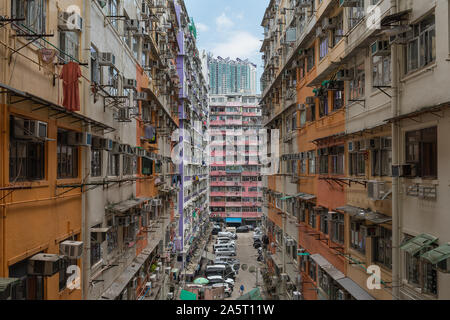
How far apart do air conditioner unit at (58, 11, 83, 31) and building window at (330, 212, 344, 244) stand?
Result: 30.1 feet

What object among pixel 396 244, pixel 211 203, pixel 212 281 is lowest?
pixel 212 281

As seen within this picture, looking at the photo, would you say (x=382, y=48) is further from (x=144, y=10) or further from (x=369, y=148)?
(x=144, y=10)

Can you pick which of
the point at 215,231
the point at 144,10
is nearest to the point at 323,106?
the point at 144,10

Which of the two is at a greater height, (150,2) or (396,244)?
(150,2)

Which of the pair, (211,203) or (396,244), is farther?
(211,203)

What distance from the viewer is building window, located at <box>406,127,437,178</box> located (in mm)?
6520

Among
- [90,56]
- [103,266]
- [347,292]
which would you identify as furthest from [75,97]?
[347,292]

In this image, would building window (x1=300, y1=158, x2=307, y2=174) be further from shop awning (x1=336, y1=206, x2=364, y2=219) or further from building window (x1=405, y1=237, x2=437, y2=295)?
building window (x1=405, y1=237, x2=437, y2=295)

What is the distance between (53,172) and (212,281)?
2046 centimetres

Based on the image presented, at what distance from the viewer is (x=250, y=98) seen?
51344 mm

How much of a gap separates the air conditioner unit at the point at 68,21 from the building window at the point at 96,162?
11.0ft

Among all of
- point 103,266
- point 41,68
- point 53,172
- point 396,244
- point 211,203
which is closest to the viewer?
point 41,68

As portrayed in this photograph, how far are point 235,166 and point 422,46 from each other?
41.3m

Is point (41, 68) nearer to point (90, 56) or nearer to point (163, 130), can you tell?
point (90, 56)
